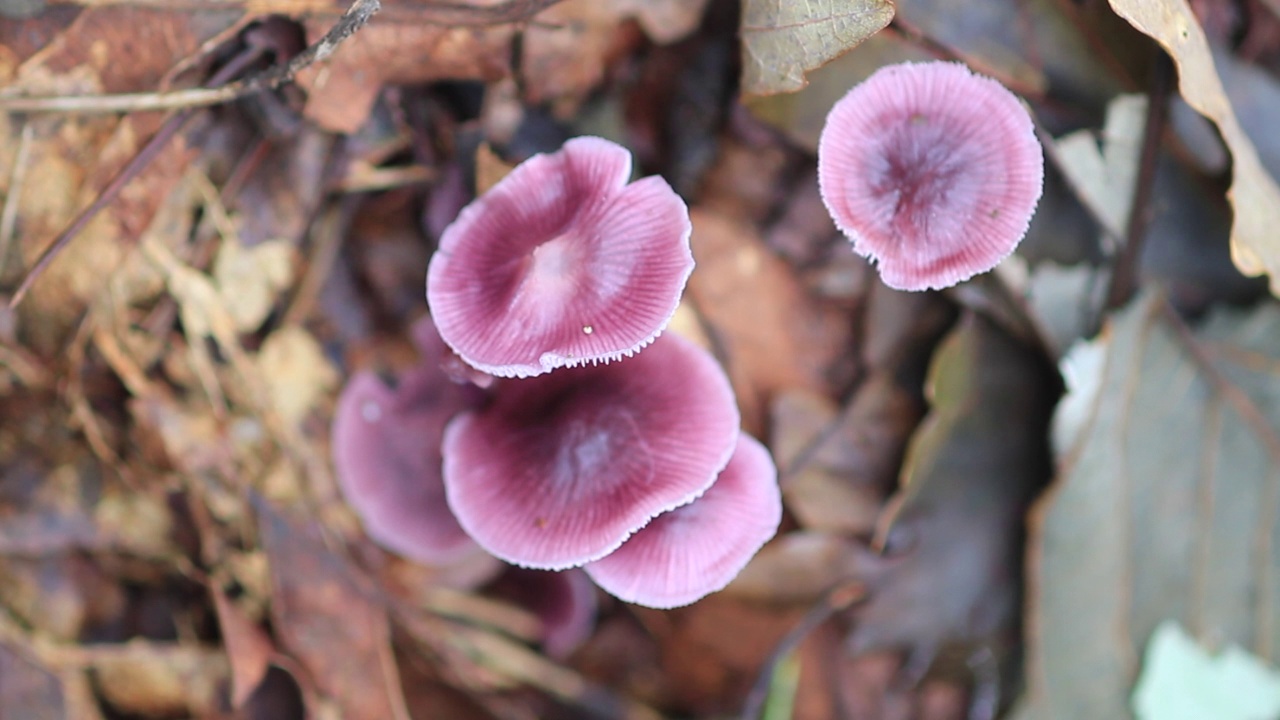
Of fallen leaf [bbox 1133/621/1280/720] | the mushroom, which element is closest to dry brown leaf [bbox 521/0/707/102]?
the mushroom

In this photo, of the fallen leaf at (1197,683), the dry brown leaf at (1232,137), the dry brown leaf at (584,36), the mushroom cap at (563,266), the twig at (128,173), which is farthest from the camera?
the fallen leaf at (1197,683)

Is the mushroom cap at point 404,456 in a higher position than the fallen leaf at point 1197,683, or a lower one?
higher

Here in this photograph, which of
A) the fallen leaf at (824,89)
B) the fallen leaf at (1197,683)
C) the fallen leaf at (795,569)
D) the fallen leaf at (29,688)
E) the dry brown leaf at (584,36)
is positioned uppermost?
the dry brown leaf at (584,36)

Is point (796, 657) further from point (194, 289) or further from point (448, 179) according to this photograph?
point (194, 289)

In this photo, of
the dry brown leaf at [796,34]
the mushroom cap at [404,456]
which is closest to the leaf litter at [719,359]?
the mushroom cap at [404,456]

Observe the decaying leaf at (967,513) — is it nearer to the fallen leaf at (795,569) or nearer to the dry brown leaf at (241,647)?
the fallen leaf at (795,569)

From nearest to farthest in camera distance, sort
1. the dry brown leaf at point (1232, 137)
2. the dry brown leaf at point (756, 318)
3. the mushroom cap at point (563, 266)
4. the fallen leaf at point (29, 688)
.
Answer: the mushroom cap at point (563, 266) < the dry brown leaf at point (1232, 137) < the fallen leaf at point (29, 688) < the dry brown leaf at point (756, 318)

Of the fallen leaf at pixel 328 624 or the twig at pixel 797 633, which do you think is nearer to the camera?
the fallen leaf at pixel 328 624

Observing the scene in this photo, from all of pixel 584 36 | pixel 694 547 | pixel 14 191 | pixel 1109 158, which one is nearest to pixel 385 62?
pixel 584 36
